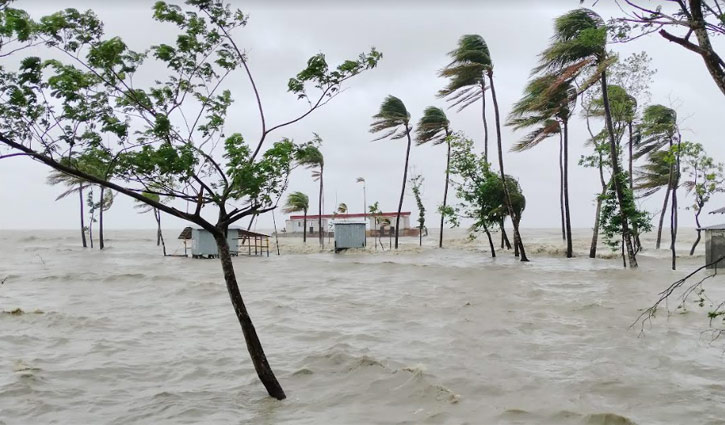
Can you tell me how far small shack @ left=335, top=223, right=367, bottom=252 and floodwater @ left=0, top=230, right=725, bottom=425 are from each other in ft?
49.4

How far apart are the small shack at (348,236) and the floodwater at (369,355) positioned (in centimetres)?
1506

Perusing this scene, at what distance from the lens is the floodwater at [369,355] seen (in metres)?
6.10

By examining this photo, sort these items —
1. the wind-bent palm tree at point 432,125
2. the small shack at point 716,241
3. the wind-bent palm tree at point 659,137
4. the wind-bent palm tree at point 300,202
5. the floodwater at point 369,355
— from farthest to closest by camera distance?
the wind-bent palm tree at point 300,202 < the wind-bent palm tree at point 432,125 < the wind-bent palm tree at point 659,137 < the small shack at point 716,241 < the floodwater at point 369,355

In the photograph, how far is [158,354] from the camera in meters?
8.77

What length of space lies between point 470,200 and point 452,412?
19.5m

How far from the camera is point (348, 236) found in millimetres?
31766

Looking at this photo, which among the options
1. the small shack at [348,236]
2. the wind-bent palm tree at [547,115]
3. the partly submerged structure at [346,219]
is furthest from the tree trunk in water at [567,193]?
the partly submerged structure at [346,219]

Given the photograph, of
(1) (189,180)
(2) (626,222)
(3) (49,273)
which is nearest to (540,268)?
(2) (626,222)

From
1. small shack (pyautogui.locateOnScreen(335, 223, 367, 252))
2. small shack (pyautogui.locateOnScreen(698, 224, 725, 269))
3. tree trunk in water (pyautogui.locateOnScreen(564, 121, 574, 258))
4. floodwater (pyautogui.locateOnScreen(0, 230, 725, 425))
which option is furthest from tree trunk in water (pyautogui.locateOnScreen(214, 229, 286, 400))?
small shack (pyautogui.locateOnScreen(335, 223, 367, 252))

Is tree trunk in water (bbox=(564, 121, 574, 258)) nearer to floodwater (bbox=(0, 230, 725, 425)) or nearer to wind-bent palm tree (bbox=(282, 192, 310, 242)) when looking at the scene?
floodwater (bbox=(0, 230, 725, 425))

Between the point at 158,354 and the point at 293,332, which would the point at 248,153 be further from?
the point at 293,332

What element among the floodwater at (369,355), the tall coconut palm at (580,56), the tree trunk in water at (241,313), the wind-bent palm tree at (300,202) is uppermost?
the tall coconut palm at (580,56)

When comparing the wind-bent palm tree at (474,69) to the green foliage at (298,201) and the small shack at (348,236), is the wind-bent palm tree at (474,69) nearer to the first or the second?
the small shack at (348,236)

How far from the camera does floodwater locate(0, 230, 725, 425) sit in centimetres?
610
